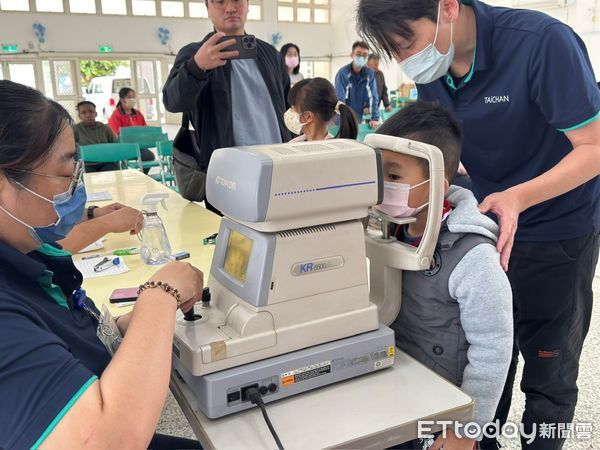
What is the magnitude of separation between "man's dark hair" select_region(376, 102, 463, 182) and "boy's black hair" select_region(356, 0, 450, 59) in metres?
0.19

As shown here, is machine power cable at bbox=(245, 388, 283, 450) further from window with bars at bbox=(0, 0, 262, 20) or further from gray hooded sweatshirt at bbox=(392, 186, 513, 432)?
window with bars at bbox=(0, 0, 262, 20)

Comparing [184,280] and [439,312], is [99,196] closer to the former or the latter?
[184,280]

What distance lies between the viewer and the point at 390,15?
3.86ft

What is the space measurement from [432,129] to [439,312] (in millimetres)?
406

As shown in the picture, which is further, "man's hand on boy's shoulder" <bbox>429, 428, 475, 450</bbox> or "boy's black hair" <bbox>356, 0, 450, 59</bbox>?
"boy's black hair" <bbox>356, 0, 450, 59</bbox>

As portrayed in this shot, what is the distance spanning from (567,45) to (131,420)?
116cm

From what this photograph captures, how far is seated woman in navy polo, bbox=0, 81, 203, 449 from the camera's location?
2.02 ft

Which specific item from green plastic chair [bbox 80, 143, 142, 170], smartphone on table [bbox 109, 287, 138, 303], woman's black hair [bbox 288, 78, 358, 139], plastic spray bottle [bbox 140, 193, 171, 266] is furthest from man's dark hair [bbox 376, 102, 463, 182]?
green plastic chair [bbox 80, 143, 142, 170]

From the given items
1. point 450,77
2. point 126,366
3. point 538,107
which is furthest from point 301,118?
point 126,366

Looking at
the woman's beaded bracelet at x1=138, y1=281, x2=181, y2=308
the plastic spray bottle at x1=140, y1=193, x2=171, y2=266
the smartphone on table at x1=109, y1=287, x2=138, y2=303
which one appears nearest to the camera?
the woman's beaded bracelet at x1=138, y1=281, x2=181, y2=308

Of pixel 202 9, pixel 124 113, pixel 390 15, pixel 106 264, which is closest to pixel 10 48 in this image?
pixel 202 9

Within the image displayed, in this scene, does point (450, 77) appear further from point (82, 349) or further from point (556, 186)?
point (82, 349)

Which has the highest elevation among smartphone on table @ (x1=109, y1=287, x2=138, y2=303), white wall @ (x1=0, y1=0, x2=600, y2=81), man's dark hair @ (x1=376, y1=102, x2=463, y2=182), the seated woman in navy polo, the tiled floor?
white wall @ (x1=0, y1=0, x2=600, y2=81)

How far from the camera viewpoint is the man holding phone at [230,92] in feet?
6.22
